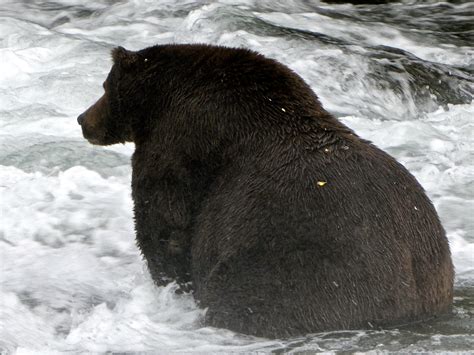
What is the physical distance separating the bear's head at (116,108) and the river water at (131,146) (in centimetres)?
88

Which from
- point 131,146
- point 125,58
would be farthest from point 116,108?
point 131,146

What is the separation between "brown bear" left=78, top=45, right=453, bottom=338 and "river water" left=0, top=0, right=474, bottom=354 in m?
0.17

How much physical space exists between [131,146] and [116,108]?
124 inches

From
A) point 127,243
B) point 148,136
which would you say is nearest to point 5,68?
point 127,243

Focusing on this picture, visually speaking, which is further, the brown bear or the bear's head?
the bear's head

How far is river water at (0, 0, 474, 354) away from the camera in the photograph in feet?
18.3

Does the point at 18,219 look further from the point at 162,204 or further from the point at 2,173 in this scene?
the point at 162,204

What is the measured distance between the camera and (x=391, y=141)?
953 centimetres

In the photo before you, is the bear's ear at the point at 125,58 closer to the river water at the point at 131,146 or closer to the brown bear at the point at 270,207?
the brown bear at the point at 270,207

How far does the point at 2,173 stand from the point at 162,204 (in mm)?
3270

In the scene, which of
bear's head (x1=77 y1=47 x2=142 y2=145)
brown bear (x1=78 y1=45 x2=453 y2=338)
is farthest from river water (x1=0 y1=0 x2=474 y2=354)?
bear's head (x1=77 y1=47 x2=142 y2=145)

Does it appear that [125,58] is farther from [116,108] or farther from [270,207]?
[270,207]

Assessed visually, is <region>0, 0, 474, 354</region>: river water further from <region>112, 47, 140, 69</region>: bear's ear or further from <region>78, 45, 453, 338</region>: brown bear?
<region>112, 47, 140, 69</region>: bear's ear

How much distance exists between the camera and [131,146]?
9297 mm
